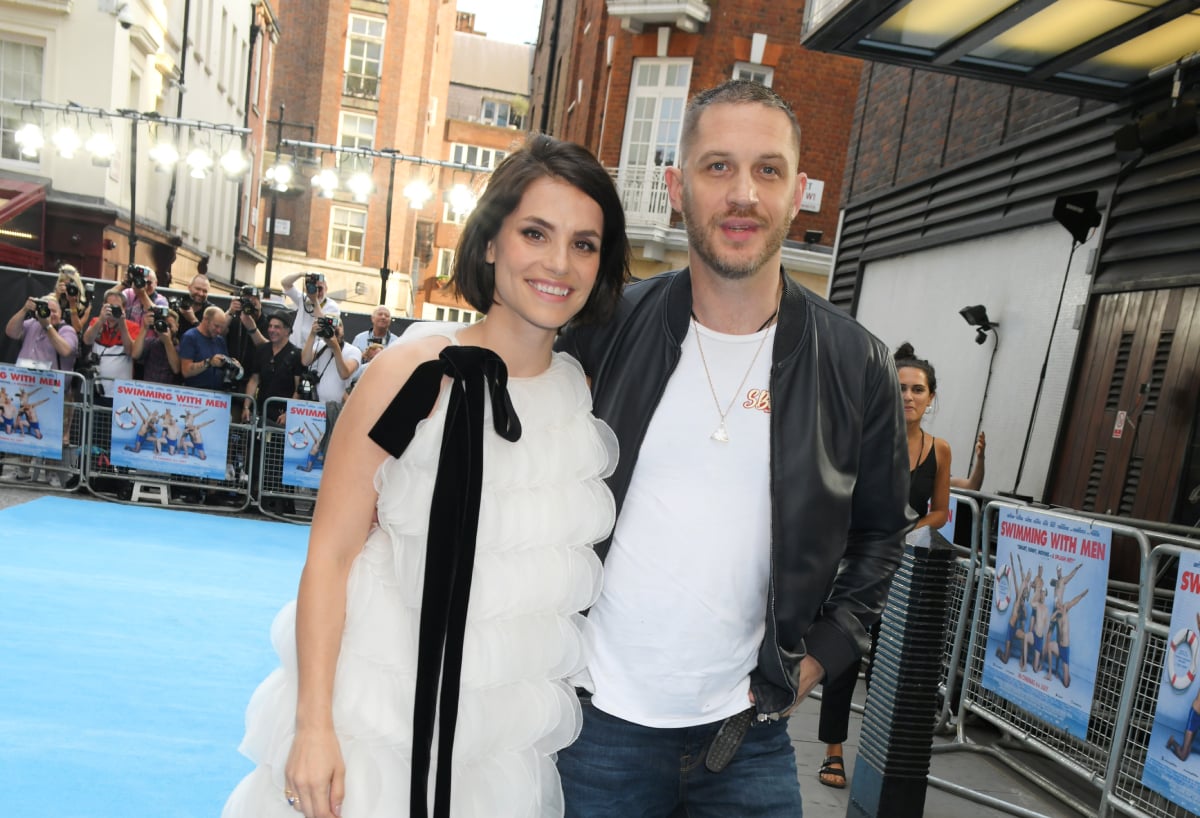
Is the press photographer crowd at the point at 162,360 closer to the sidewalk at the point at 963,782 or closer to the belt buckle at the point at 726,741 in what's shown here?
the sidewalk at the point at 963,782

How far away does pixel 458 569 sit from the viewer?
→ 207 centimetres

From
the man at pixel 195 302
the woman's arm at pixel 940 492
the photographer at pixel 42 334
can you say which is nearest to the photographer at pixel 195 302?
the man at pixel 195 302

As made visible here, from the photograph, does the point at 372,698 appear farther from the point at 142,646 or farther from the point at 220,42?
the point at 220,42

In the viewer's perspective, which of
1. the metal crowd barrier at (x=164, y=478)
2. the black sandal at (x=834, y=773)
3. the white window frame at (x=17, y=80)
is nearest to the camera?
the black sandal at (x=834, y=773)

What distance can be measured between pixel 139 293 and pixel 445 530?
1073 cm

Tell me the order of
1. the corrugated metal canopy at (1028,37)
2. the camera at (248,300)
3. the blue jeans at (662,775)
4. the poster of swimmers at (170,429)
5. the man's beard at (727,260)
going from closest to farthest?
the blue jeans at (662,775) → the man's beard at (727,260) → the corrugated metal canopy at (1028,37) → the poster of swimmers at (170,429) → the camera at (248,300)

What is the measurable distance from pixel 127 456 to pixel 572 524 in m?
10.0

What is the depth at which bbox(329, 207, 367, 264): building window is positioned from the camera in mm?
45344

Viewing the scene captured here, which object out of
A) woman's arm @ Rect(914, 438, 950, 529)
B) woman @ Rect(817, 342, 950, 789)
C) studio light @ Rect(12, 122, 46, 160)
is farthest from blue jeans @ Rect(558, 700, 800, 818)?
studio light @ Rect(12, 122, 46, 160)

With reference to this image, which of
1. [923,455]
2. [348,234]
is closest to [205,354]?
[923,455]

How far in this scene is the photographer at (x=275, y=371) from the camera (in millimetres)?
11062

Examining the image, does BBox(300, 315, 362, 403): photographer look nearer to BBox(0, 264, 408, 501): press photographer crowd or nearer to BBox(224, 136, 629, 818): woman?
BBox(0, 264, 408, 501): press photographer crowd

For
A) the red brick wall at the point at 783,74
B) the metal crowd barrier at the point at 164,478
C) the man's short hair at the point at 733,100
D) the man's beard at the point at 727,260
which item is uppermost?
the red brick wall at the point at 783,74

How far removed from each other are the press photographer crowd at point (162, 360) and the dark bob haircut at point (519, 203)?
8.56 m
